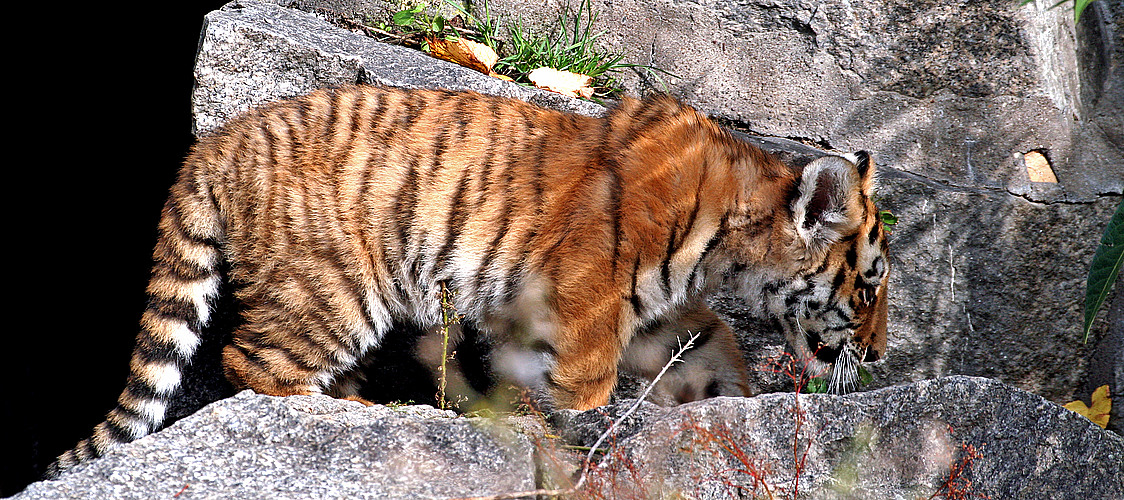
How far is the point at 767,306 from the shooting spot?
Answer: 3.25 m

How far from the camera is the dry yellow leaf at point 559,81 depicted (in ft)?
13.8

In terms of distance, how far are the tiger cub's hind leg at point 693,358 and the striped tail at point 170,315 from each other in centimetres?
156

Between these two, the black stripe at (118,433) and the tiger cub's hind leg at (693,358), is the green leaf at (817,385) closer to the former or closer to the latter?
the tiger cub's hind leg at (693,358)

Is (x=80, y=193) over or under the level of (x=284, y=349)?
under

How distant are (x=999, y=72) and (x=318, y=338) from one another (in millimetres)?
3000

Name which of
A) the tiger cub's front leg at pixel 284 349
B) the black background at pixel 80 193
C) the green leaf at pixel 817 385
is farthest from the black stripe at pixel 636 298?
the black background at pixel 80 193

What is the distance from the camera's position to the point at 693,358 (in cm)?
339

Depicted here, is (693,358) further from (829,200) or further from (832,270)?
(829,200)

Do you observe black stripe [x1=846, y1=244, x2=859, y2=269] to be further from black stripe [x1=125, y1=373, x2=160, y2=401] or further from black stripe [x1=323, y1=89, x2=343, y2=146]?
black stripe [x1=125, y1=373, x2=160, y2=401]

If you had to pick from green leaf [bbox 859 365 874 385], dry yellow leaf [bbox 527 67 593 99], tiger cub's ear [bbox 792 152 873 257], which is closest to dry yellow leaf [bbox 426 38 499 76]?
dry yellow leaf [bbox 527 67 593 99]

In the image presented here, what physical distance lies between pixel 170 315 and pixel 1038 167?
349 centimetres

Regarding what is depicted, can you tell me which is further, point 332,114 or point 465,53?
point 465,53

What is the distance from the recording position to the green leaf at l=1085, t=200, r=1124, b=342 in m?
2.17

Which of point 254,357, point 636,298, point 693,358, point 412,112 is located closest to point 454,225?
point 412,112
